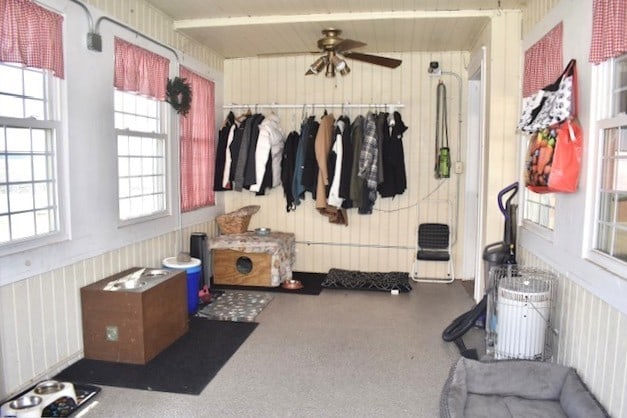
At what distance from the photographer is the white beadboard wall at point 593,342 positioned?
86.0 inches

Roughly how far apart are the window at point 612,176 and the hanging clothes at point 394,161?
2.76m

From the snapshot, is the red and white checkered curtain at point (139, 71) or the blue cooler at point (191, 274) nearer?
the red and white checkered curtain at point (139, 71)

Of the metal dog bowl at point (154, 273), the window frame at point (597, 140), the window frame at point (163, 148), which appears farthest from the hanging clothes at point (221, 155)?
the window frame at point (597, 140)

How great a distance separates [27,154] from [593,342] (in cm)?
331

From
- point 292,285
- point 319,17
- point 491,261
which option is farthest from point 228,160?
point 491,261

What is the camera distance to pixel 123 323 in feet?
10.5

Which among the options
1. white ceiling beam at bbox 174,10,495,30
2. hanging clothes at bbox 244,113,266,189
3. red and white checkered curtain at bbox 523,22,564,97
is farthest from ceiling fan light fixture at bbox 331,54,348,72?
red and white checkered curtain at bbox 523,22,564,97

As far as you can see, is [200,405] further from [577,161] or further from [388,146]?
[388,146]

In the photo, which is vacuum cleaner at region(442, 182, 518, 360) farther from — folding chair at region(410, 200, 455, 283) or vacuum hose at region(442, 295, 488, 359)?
folding chair at region(410, 200, 455, 283)

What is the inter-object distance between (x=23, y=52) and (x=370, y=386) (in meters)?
2.79

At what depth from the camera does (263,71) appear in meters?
5.75

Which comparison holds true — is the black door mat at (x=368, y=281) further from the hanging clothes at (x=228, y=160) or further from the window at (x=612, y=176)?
the window at (x=612, y=176)

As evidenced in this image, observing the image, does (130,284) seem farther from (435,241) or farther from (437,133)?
(437,133)

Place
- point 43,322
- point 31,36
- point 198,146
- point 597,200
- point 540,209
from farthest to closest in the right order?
point 198,146, point 540,209, point 43,322, point 31,36, point 597,200
